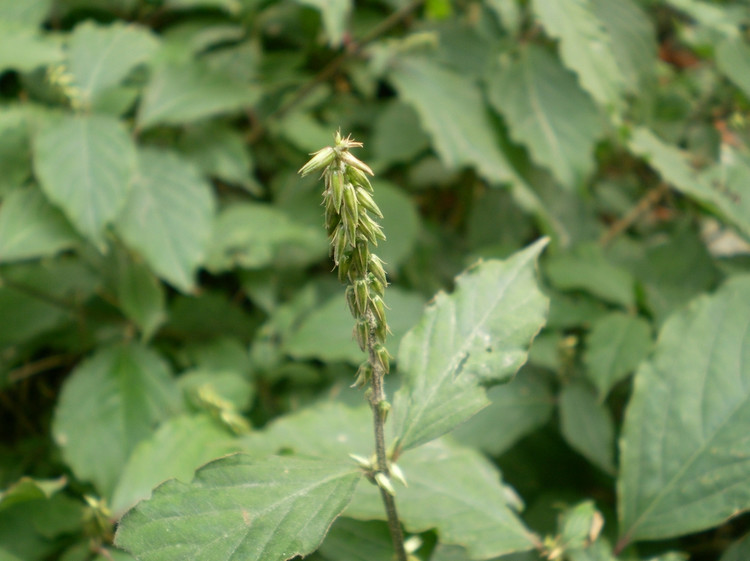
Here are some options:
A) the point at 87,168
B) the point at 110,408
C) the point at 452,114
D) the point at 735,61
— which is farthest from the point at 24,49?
the point at 735,61

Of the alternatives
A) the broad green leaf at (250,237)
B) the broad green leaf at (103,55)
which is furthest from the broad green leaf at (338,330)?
the broad green leaf at (103,55)

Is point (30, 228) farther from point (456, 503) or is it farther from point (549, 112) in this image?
point (549, 112)

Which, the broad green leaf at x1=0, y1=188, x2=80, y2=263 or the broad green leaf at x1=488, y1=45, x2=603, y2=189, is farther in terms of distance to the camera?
the broad green leaf at x1=488, y1=45, x2=603, y2=189

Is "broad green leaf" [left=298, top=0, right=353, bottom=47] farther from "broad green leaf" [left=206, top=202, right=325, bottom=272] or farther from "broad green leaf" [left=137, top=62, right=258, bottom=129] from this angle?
"broad green leaf" [left=206, top=202, right=325, bottom=272]

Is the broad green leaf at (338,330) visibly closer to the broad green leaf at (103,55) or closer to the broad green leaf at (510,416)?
the broad green leaf at (510,416)

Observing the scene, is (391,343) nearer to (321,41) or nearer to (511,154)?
(511,154)

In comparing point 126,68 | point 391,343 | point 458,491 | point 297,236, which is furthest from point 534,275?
point 126,68

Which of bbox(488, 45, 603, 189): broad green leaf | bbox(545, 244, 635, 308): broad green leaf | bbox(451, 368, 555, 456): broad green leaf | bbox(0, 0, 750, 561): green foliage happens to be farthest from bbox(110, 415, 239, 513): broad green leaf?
bbox(488, 45, 603, 189): broad green leaf
